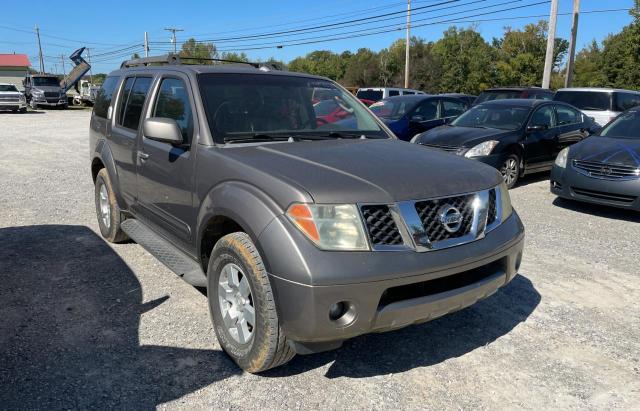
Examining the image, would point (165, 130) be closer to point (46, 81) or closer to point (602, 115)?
point (602, 115)

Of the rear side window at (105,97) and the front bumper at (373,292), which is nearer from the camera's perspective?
the front bumper at (373,292)

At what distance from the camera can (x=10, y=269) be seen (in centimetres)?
472

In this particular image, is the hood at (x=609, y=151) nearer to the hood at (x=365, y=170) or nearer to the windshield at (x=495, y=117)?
the windshield at (x=495, y=117)

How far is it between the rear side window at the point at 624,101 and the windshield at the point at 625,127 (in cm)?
601

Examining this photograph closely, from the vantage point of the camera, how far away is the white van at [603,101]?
1318 centimetres

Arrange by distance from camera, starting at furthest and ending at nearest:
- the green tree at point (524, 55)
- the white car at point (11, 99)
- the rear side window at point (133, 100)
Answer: the green tree at point (524, 55) → the white car at point (11, 99) → the rear side window at point (133, 100)

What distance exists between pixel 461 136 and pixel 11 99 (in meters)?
27.9

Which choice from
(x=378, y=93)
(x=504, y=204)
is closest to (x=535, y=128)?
(x=504, y=204)

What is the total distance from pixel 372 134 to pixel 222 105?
47.9 inches

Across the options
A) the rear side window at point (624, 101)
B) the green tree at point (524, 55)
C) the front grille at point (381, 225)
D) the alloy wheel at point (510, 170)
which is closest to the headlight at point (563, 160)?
the alloy wheel at point (510, 170)

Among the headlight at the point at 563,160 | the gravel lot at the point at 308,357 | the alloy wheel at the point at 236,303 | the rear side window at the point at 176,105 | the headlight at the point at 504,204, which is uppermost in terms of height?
the rear side window at the point at 176,105

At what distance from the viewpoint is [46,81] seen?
33.6 metres

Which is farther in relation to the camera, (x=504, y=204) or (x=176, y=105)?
(x=176, y=105)

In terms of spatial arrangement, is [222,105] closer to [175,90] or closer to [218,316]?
[175,90]
